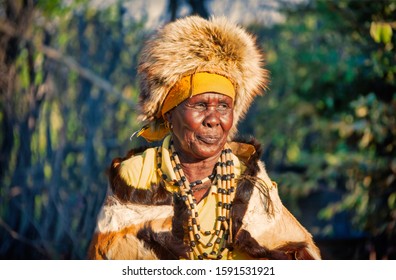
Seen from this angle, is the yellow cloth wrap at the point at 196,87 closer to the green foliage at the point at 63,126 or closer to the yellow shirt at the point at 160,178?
the yellow shirt at the point at 160,178

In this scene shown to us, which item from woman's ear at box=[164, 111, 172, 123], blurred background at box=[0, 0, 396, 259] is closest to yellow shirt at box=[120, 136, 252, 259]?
woman's ear at box=[164, 111, 172, 123]

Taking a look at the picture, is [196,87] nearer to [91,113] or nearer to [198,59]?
[198,59]

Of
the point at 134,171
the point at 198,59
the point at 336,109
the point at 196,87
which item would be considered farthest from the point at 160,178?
the point at 336,109

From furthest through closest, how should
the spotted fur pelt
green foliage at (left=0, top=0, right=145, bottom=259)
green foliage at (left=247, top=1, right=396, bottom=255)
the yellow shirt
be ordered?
green foliage at (left=0, top=0, right=145, bottom=259), green foliage at (left=247, top=1, right=396, bottom=255), the yellow shirt, the spotted fur pelt

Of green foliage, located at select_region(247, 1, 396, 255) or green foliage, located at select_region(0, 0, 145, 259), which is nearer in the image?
green foliage, located at select_region(247, 1, 396, 255)

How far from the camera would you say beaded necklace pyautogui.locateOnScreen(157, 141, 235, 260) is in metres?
3.74

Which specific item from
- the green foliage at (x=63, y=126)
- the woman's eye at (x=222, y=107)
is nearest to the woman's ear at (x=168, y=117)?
the woman's eye at (x=222, y=107)

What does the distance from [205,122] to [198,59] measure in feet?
0.95

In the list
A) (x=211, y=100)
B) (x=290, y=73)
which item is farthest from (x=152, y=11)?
(x=211, y=100)

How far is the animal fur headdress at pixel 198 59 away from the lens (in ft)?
12.3

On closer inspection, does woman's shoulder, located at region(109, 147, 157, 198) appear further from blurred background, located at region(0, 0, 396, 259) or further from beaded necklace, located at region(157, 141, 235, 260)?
blurred background, located at region(0, 0, 396, 259)

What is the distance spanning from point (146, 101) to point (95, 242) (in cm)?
70

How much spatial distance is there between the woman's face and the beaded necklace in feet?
0.41
